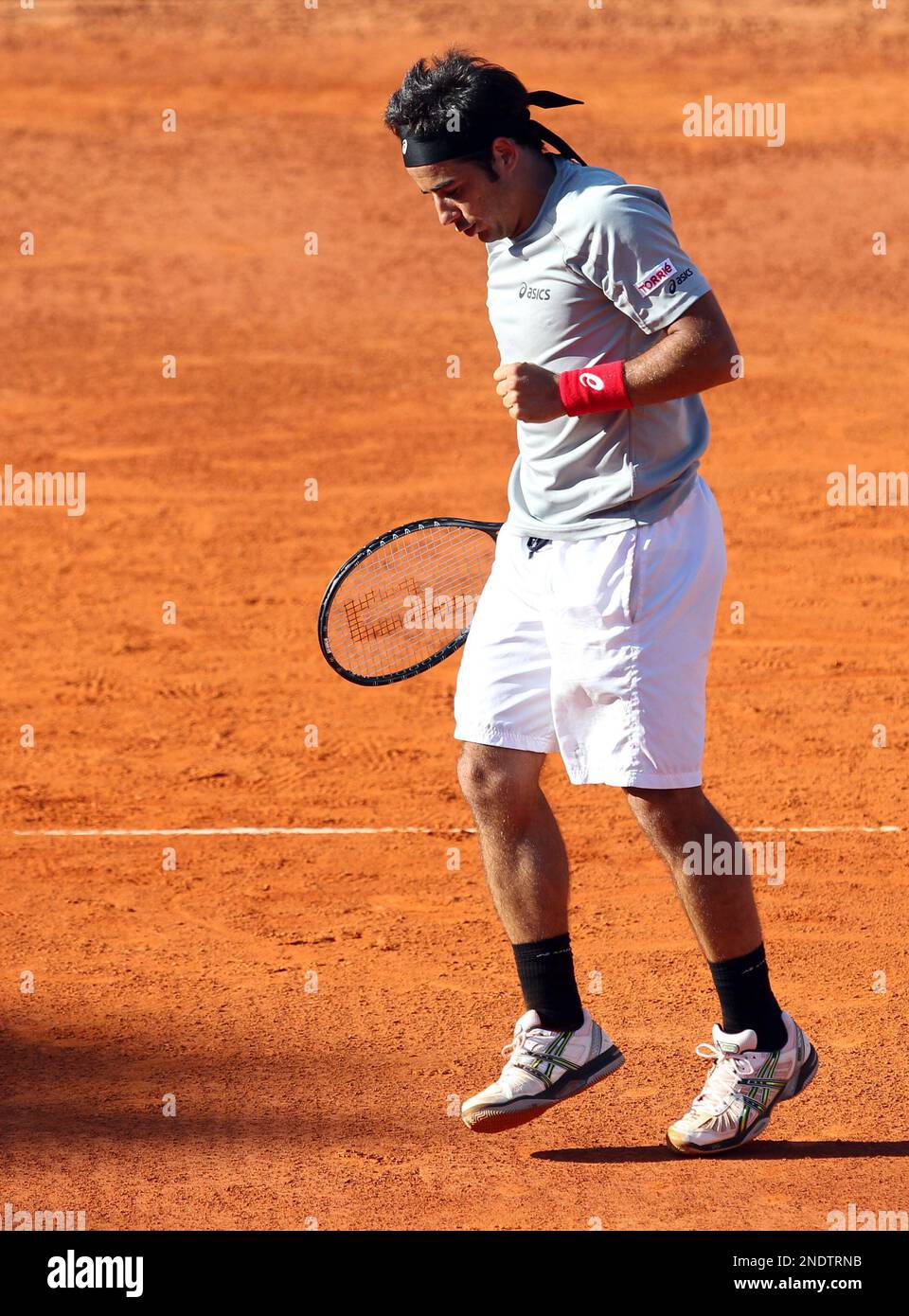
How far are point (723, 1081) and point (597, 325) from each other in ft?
5.73

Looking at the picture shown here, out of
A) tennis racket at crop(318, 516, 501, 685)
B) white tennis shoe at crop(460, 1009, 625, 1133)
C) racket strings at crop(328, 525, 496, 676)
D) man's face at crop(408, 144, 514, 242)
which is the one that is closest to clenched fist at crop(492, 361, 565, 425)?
man's face at crop(408, 144, 514, 242)

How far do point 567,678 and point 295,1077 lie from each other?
1320mm

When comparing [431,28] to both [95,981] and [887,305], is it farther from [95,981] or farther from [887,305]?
[95,981]

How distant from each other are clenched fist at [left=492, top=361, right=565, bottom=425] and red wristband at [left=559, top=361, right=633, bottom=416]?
3 centimetres

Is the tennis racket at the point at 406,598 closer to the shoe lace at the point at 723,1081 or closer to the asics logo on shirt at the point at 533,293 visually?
the asics logo on shirt at the point at 533,293

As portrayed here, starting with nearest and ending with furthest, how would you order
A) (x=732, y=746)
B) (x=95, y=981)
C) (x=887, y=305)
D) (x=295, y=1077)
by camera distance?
(x=295, y=1077), (x=95, y=981), (x=732, y=746), (x=887, y=305)

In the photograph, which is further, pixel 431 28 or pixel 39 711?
pixel 431 28

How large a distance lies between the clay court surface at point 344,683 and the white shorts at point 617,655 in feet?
3.13

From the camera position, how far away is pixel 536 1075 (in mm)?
4176

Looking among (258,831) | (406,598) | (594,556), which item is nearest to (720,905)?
(594,556)

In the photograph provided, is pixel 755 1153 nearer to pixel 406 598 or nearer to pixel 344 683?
pixel 406 598

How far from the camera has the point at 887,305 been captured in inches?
554

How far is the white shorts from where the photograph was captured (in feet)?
13.0

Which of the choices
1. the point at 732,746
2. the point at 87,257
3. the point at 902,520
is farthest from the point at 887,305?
the point at 732,746
